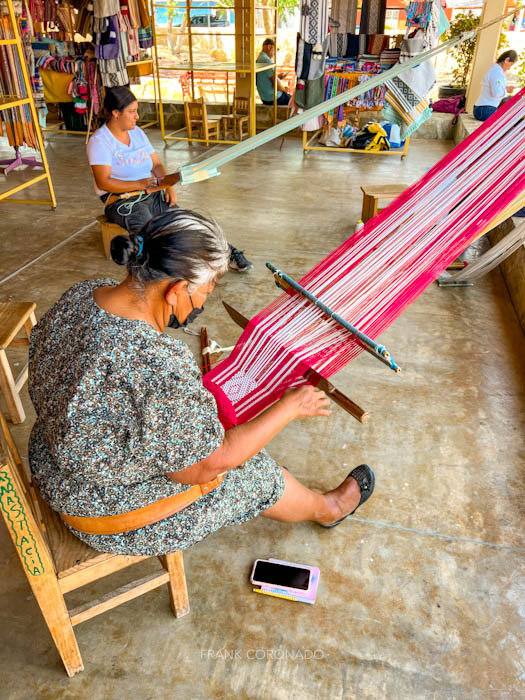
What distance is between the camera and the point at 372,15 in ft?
19.2

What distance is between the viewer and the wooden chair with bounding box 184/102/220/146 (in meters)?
6.50

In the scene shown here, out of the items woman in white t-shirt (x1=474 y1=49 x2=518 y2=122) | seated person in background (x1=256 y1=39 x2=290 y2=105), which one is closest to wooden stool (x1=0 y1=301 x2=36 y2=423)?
woman in white t-shirt (x1=474 y1=49 x2=518 y2=122)

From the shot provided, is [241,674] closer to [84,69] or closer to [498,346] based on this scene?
[498,346]

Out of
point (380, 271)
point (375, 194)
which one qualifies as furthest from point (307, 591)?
point (375, 194)

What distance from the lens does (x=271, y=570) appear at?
158cm

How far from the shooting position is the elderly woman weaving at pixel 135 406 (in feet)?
3.28

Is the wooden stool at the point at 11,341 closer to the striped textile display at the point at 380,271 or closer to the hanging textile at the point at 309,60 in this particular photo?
the striped textile display at the point at 380,271

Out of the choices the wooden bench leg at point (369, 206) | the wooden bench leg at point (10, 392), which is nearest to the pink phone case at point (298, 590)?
the wooden bench leg at point (10, 392)

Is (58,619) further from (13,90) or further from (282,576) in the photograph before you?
(13,90)

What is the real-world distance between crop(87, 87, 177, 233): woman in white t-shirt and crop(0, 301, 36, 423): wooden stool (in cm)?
104

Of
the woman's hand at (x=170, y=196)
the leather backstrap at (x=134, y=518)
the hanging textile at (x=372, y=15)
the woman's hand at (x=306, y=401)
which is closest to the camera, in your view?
the leather backstrap at (x=134, y=518)

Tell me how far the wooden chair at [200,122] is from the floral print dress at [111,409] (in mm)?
5976

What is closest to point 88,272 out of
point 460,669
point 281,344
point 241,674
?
point 281,344

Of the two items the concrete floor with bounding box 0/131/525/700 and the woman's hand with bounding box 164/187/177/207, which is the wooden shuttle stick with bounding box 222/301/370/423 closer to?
the concrete floor with bounding box 0/131/525/700
